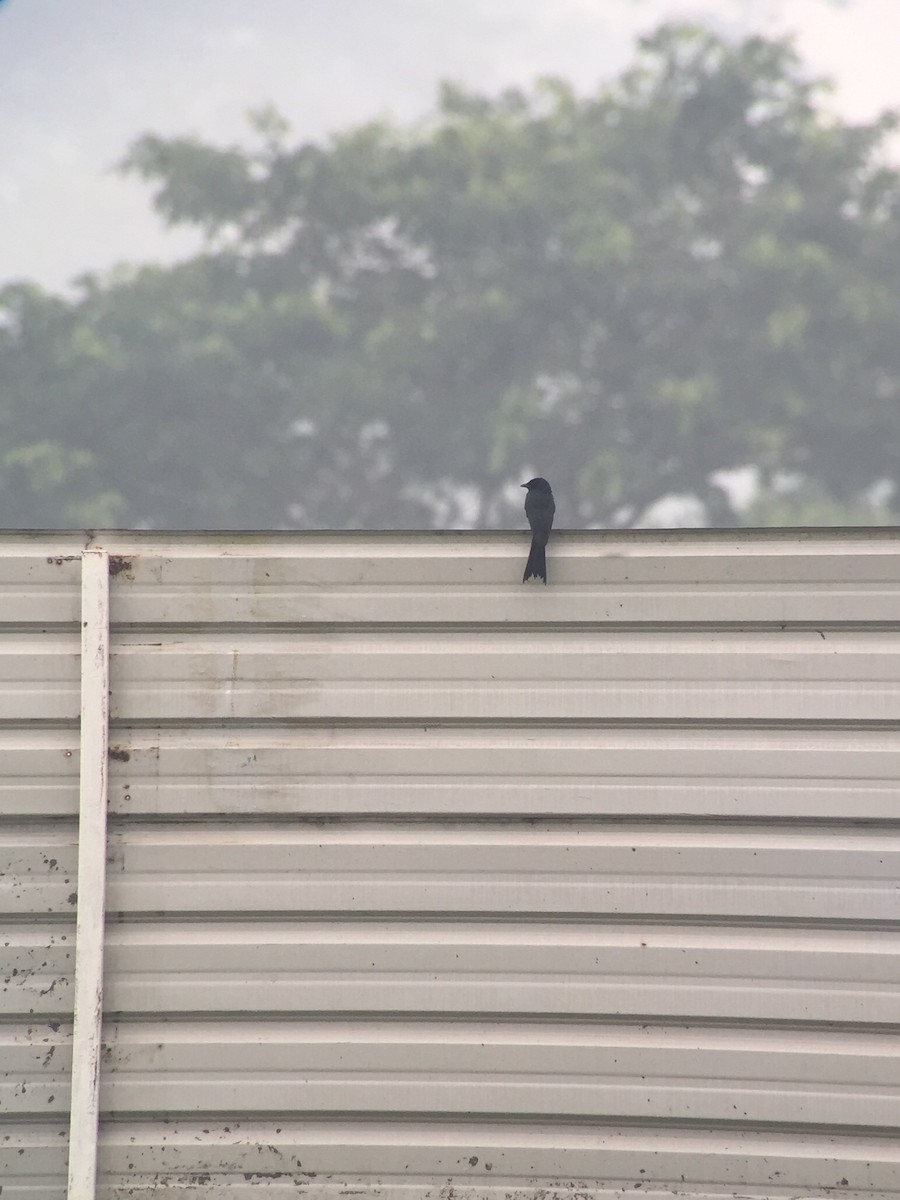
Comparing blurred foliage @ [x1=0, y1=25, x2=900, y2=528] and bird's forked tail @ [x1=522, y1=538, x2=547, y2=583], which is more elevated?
blurred foliage @ [x1=0, y1=25, x2=900, y2=528]

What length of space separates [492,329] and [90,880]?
21148 mm

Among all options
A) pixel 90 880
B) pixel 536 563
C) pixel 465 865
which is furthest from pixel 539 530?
pixel 90 880

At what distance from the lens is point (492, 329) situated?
921 inches

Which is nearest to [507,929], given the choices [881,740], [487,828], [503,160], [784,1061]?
[487,828]

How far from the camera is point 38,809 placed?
327 centimetres

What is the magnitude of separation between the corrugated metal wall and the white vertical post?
58mm

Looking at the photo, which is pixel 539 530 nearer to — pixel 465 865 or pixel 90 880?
pixel 465 865

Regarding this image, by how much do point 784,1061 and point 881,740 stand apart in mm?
885

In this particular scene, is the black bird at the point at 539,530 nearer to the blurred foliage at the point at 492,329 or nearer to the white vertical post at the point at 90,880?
the white vertical post at the point at 90,880

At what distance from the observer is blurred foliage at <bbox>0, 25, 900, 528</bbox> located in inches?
906

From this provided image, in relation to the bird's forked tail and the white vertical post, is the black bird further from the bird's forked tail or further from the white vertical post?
the white vertical post

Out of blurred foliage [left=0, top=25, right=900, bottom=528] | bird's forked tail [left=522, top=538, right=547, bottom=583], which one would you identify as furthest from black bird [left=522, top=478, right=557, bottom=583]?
blurred foliage [left=0, top=25, right=900, bottom=528]

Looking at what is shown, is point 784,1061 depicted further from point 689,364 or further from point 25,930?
point 689,364

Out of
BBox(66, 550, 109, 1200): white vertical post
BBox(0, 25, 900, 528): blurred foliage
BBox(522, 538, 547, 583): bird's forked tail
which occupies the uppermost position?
BBox(0, 25, 900, 528): blurred foliage
